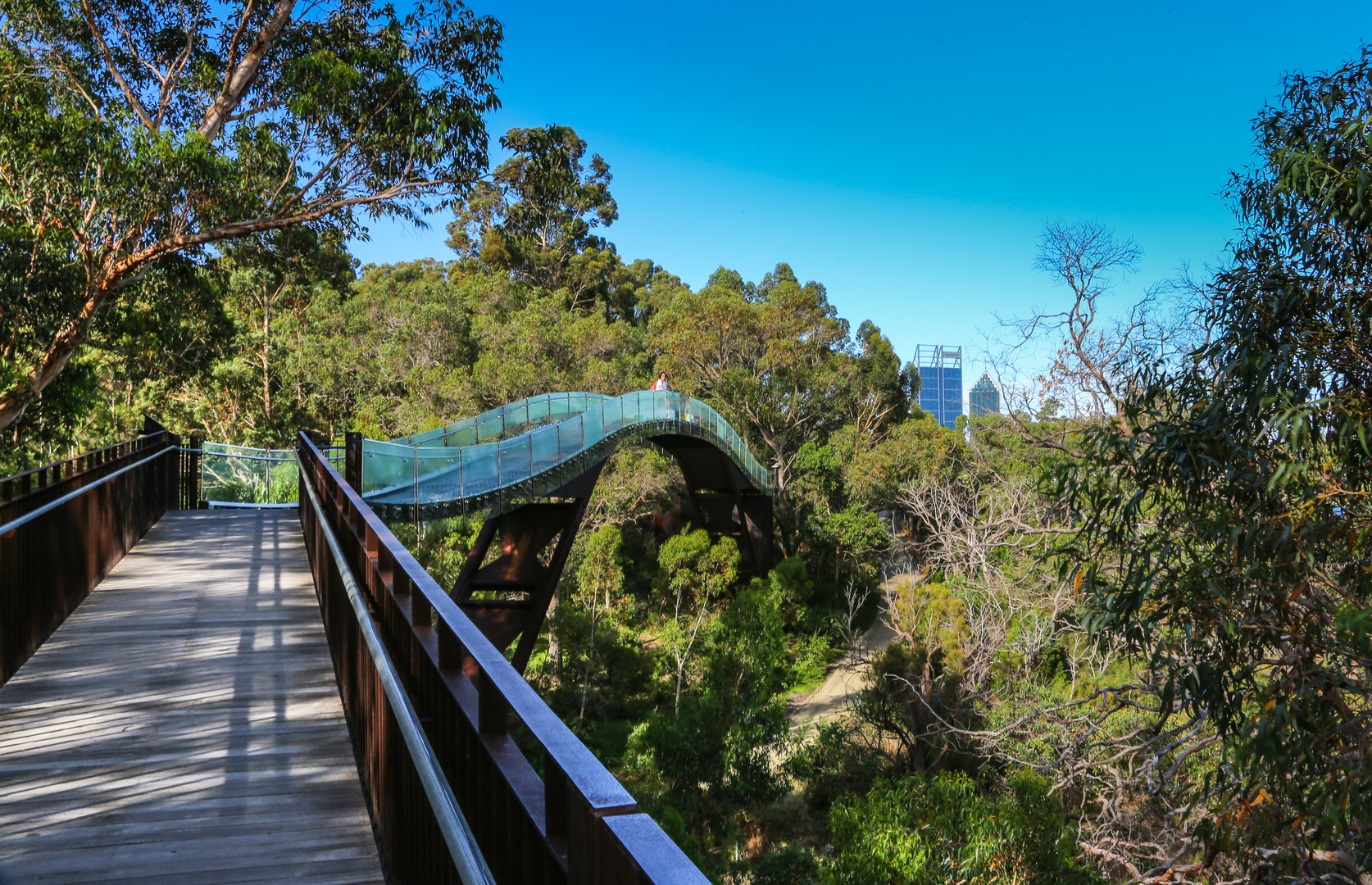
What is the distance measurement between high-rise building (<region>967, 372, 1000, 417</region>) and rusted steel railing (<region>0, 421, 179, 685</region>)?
457 inches

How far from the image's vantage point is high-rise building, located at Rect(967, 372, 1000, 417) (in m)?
14.5

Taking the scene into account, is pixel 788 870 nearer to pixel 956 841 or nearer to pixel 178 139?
pixel 956 841

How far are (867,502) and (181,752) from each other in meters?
28.4

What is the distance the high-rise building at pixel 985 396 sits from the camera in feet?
47.7

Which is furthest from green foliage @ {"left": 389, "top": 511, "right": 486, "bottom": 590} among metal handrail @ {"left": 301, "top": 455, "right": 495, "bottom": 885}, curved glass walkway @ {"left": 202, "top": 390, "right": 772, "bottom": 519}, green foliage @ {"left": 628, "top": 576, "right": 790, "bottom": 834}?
metal handrail @ {"left": 301, "top": 455, "right": 495, "bottom": 885}

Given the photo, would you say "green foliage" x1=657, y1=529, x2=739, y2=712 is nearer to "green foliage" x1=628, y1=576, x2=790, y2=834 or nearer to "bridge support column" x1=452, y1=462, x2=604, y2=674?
"green foliage" x1=628, y1=576, x2=790, y2=834

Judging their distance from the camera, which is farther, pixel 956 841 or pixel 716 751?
pixel 716 751

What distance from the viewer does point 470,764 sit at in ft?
6.97

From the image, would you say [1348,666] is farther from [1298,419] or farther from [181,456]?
[181,456]

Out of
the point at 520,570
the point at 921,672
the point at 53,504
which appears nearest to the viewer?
the point at 53,504

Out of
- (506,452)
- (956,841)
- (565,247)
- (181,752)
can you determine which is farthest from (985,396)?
(565,247)

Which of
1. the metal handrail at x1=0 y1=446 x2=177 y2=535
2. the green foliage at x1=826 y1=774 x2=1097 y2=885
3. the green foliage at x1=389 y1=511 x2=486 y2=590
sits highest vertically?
the metal handrail at x1=0 y1=446 x2=177 y2=535

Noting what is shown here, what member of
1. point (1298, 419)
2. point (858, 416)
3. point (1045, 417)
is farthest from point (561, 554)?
point (858, 416)

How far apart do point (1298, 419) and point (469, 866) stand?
5.14 m
